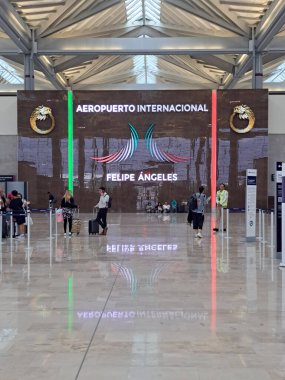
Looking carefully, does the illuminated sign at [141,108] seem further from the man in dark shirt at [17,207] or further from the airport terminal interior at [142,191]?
the man in dark shirt at [17,207]

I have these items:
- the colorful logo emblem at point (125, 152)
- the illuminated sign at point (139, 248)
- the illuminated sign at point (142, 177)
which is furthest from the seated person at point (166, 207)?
the illuminated sign at point (139, 248)

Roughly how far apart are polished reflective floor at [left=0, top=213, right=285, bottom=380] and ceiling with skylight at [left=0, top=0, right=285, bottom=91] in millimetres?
18700

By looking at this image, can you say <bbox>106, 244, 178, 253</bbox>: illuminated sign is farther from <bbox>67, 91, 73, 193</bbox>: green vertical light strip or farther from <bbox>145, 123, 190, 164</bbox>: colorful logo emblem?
<bbox>145, 123, 190, 164</bbox>: colorful logo emblem

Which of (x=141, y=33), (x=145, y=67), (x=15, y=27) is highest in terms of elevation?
(x=145, y=67)

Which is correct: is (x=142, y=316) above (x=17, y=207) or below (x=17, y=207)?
below

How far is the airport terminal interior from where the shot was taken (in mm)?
4809

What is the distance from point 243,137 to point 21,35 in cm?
1322

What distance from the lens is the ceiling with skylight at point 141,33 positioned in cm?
2722

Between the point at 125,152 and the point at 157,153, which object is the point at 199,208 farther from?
the point at 125,152

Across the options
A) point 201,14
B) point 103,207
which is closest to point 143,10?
point 201,14

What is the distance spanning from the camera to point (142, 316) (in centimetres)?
578

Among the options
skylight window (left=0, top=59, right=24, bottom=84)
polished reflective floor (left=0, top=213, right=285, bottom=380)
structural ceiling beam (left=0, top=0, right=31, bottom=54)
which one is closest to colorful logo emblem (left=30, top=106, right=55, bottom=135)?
structural ceiling beam (left=0, top=0, right=31, bottom=54)

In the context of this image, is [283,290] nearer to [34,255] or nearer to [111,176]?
[34,255]

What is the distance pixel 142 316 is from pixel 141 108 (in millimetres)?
26045
